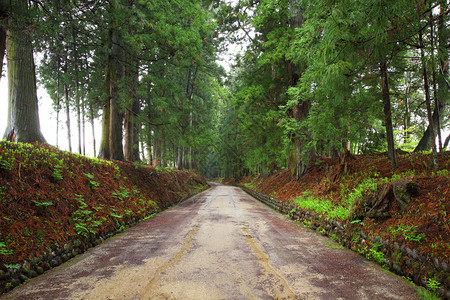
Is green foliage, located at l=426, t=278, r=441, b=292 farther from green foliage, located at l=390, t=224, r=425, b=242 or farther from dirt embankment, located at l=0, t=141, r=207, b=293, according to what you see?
dirt embankment, located at l=0, t=141, r=207, b=293

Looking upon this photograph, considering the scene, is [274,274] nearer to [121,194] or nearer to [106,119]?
[121,194]

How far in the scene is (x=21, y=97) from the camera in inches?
266

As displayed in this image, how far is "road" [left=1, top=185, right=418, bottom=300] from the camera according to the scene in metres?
2.74

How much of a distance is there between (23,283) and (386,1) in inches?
255

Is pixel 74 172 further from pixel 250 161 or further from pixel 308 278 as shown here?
pixel 250 161

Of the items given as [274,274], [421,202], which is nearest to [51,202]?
[274,274]

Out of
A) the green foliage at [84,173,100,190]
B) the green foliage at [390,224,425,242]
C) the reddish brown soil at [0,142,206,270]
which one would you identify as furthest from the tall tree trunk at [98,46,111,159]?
the green foliage at [390,224,425,242]

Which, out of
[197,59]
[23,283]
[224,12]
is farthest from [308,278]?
[224,12]

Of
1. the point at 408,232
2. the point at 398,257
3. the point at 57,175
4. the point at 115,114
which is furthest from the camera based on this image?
the point at 115,114

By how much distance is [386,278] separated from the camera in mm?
3197

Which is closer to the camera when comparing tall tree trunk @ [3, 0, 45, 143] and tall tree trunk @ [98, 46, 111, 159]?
tall tree trunk @ [3, 0, 45, 143]

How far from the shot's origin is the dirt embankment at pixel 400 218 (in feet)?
9.93

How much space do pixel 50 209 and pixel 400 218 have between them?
632cm

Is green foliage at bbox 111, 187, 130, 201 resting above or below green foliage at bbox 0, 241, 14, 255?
above
